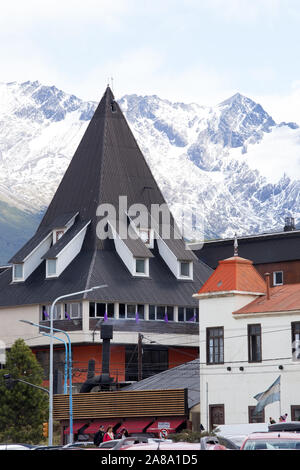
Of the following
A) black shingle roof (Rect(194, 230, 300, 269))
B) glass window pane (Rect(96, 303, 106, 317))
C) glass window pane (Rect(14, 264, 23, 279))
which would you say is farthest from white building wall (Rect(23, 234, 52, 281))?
black shingle roof (Rect(194, 230, 300, 269))

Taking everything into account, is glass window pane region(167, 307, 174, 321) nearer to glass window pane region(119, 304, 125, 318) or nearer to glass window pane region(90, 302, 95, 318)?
glass window pane region(119, 304, 125, 318)

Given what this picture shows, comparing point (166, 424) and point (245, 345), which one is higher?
point (245, 345)

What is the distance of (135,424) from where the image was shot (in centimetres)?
7431

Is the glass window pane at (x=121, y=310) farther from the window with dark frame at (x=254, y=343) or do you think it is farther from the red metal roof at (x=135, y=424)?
the window with dark frame at (x=254, y=343)

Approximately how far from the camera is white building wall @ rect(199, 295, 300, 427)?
65.6 metres

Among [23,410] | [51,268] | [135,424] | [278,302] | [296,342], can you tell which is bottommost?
[135,424]

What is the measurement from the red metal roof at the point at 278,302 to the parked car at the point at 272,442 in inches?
1530

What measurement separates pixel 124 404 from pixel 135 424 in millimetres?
1770

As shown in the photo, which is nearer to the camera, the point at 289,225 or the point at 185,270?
the point at 185,270

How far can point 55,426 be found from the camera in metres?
86.8

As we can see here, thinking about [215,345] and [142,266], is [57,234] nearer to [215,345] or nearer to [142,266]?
[142,266]

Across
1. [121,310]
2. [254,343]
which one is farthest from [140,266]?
[254,343]
